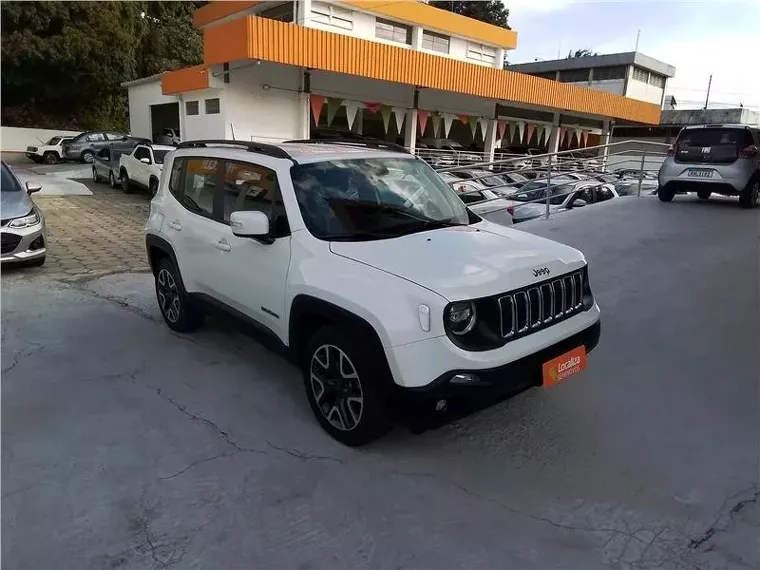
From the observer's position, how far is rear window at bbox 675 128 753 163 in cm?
915

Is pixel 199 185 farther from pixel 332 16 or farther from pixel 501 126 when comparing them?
pixel 501 126

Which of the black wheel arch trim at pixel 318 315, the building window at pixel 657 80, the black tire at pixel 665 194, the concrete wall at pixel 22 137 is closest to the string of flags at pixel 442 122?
the black tire at pixel 665 194

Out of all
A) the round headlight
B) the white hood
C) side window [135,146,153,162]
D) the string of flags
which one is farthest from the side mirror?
the string of flags

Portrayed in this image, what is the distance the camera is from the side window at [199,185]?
14.1 ft

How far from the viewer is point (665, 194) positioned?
1039 cm

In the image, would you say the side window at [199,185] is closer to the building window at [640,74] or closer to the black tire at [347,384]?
the black tire at [347,384]

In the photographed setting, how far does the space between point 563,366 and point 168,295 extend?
3464 millimetres

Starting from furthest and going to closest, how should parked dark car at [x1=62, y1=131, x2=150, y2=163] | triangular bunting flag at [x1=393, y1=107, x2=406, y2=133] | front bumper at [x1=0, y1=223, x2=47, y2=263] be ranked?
parked dark car at [x1=62, y1=131, x2=150, y2=163], triangular bunting flag at [x1=393, y1=107, x2=406, y2=133], front bumper at [x1=0, y1=223, x2=47, y2=263]

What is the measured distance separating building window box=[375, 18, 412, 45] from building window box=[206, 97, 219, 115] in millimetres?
7140

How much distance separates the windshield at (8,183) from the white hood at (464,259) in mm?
5657

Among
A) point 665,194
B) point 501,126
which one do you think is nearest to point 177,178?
point 665,194

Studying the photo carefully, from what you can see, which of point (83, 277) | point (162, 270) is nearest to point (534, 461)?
point (162, 270)

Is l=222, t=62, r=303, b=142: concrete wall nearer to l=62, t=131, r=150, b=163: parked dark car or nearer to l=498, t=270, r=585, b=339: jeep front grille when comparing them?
l=62, t=131, r=150, b=163: parked dark car

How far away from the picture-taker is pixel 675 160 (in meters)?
9.73
